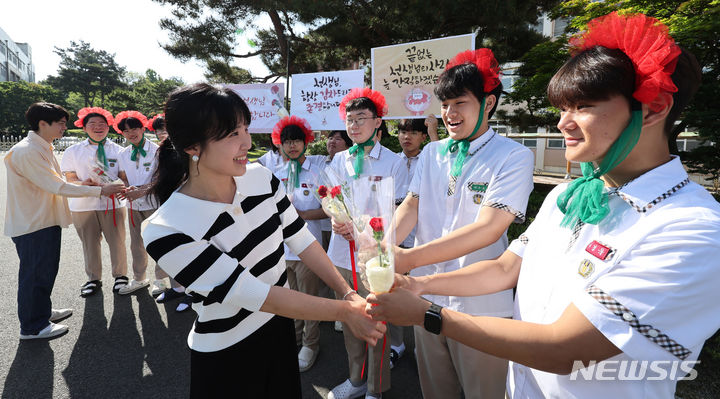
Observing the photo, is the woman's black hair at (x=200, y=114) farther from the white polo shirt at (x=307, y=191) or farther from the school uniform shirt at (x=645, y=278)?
the white polo shirt at (x=307, y=191)

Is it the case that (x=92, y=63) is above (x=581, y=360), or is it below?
above

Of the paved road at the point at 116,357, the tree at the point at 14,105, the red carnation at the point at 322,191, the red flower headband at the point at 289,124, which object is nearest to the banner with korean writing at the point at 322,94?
the red flower headband at the point at 289,124

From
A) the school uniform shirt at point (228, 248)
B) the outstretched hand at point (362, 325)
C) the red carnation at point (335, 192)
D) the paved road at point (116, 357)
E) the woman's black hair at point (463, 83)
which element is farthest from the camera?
the paved road at point (116, 357)

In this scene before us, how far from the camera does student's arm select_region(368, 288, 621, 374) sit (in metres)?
0.96

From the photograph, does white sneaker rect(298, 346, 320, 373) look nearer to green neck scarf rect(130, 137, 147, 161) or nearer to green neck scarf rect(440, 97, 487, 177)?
green neck scarf rect(440, 97, 487, 177)

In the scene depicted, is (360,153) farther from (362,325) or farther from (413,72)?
(362,325)

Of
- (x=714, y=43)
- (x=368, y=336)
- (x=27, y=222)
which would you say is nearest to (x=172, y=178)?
(x=368, y=336)

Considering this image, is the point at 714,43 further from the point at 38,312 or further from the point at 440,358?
the point at 38,312

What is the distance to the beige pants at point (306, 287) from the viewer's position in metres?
3.27

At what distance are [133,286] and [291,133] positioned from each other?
10.1 feet

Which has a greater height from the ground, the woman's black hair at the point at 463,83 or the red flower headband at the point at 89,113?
the red flower headband at the point at 89,113

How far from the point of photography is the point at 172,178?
5.52ft

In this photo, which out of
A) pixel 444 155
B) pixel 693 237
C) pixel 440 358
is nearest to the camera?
pixel 693 237

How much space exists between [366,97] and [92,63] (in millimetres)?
60426
